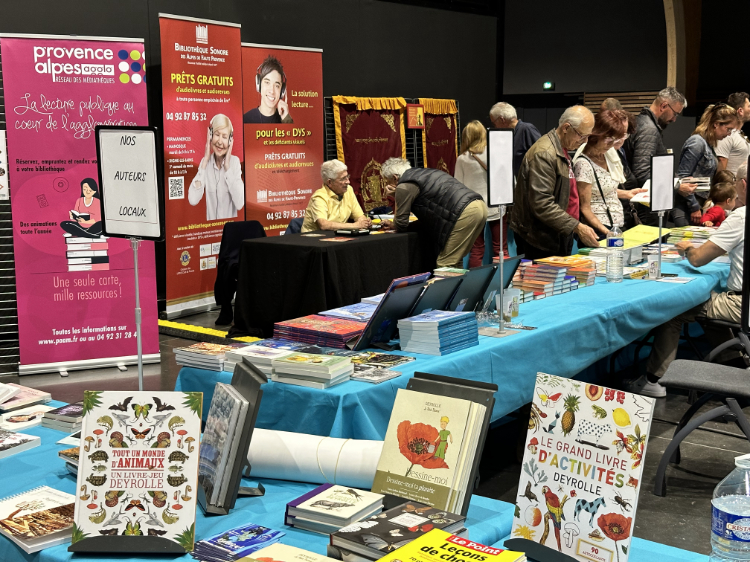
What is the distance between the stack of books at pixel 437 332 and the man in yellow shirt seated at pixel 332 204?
3.13m

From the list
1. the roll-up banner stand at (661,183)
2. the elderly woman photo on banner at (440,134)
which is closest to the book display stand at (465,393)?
the roll-up banner stand at (661,183)

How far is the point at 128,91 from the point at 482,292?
293cm

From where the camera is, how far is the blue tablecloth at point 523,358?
2.52m

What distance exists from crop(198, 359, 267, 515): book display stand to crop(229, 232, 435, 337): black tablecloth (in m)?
3.38

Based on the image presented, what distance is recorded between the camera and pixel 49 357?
209 inches

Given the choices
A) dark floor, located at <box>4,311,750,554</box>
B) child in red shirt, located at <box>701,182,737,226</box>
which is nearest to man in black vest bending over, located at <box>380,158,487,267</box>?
dark floor, located at <box>4,311,750,554</box>

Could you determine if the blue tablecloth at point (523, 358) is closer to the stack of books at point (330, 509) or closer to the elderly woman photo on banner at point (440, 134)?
the stack of books at point (330, 509)

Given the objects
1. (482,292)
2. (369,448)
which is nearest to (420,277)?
(482,292)

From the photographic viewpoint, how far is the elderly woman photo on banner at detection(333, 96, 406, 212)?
8.75m

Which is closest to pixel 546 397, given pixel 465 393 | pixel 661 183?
pixel 465 393

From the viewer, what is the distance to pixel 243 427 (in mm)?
Answer: 1813

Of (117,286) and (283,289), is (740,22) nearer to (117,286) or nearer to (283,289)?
(283,289)

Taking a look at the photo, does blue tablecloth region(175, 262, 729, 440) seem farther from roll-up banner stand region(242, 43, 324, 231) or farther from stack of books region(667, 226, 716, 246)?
roll-up banner stand region(242, 43, 324, 231)

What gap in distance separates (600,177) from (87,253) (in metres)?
3.43
